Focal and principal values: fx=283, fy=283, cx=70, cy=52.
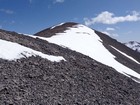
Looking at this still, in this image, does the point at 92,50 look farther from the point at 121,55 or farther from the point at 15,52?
the point at 15,52

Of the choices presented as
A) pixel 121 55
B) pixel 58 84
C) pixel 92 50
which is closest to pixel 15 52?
pixel 58 84

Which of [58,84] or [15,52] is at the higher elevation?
[15,52]

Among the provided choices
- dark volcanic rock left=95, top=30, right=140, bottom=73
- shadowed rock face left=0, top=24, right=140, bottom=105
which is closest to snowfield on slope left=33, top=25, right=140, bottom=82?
dark volcanic rock left=95, top=30, right=140, bottom=73

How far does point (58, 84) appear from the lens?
2116 centimetres

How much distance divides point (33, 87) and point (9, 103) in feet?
9.92

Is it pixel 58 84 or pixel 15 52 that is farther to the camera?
pixel 15 52

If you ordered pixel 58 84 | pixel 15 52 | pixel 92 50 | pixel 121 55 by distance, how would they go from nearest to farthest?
1. pixel 58 84
2. pixel 15 52
3. pixel 92 50
4. pixel 121 55

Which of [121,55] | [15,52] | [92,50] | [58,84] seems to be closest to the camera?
[58,84]

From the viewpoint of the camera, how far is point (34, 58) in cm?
2386

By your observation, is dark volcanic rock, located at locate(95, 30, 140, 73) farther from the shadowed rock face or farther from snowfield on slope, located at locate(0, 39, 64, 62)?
snowfield on slope, located at locate(0, 39, 64, 62)

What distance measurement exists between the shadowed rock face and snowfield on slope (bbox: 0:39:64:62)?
65 cm

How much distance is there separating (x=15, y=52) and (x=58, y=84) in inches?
187


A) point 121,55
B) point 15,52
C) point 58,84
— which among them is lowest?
point 58,84

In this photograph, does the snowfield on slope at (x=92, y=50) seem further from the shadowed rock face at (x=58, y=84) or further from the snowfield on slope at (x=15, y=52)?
the snowfield on slope at (x=15, y=52)
